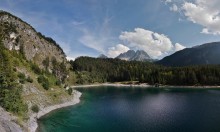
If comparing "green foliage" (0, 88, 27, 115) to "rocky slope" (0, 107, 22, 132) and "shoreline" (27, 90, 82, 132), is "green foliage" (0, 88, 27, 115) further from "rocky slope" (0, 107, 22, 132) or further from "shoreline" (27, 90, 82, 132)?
"shoreline" (27, 90, 82, 132)

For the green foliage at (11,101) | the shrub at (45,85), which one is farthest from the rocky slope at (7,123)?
the shrub at (45,85)

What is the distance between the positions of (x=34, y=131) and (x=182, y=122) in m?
47.5

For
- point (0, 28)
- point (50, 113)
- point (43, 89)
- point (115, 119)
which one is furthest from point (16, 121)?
point (0, 28)

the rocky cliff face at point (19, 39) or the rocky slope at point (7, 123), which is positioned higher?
the rocky cliff face at point (19, 39)

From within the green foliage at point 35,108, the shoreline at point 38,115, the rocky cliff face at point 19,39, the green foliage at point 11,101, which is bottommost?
the shoreline at point 38,115

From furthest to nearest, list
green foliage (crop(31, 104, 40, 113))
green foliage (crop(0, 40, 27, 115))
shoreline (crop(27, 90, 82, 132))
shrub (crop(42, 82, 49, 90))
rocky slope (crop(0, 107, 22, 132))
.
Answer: shrub (crop(42, 82, 49, 90)), green foliage (crop(31, 104, 40, 113)), green foliage (crop(0, 40, 27, 115)), shoreline (crop(27, 90, 82, 132)), rocky slope (crop(0, 107, 22, 132))

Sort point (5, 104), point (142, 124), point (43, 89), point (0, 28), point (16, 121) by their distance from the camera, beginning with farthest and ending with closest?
point (0, 28) < point (43, 89) < point (142, 124) < point (5, 104) < point (16, 121)

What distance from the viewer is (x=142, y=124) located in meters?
71.8

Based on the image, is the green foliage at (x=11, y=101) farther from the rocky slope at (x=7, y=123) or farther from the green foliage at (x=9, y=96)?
the rocky slope at (x=7, y=123)

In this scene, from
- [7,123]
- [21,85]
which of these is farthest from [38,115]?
[7,123]

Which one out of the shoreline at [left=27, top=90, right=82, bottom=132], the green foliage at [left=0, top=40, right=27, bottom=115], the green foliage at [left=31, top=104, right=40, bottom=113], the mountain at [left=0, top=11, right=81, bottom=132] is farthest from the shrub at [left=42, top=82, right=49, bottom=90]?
the green foliage at [left=0, top=40, right=27, bottom=115]

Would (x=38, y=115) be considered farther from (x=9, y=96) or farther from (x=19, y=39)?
(x=19, y=39)

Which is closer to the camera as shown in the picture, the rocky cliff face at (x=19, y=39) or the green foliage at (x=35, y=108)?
the green foliage at (x=35, y=108)

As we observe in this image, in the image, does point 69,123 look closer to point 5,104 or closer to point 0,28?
point 5,104
